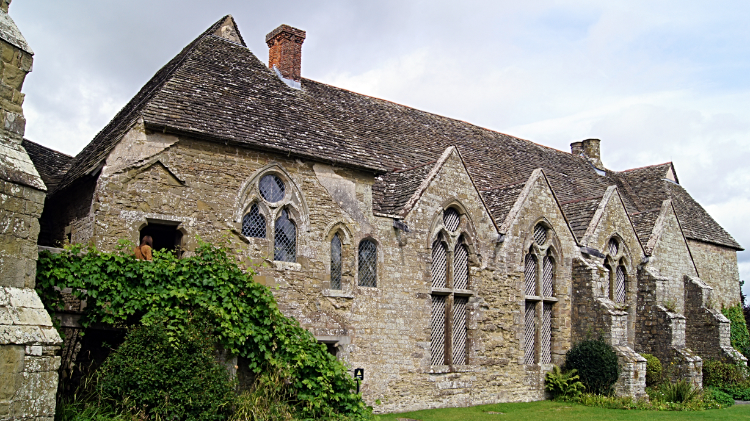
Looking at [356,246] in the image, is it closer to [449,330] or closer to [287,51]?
[449,330]

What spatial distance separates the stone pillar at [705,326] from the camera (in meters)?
24.0

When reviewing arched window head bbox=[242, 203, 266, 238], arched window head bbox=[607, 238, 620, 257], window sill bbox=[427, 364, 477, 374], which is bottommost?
window sill bbox=[427, 364, 477, 374]

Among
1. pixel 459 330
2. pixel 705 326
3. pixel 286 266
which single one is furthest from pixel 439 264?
pixel 705 326

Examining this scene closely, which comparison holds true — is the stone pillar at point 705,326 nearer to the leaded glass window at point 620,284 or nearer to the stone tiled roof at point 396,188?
the leaded glass window at point 620,284

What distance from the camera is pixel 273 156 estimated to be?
46.8ft

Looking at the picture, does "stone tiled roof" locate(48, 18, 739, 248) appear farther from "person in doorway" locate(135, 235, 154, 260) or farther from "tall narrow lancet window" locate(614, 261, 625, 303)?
"tall narrow lancet window" locate(614, 261, 625, 303)

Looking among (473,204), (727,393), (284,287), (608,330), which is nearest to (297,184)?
(284,287)

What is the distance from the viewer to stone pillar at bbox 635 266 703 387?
21.3m

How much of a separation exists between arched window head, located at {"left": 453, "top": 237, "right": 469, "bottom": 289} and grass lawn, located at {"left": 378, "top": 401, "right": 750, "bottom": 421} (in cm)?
319

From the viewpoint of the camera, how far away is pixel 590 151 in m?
30.4

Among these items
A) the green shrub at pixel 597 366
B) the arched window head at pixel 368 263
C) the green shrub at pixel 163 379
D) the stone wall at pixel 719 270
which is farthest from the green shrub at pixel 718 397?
the green shrub at pixel 163 379

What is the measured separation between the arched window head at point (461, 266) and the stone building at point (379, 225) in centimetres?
4


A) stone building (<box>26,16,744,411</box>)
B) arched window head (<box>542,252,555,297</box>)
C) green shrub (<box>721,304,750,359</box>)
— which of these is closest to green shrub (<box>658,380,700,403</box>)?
stone building (<box>26,16,744,411</box>)

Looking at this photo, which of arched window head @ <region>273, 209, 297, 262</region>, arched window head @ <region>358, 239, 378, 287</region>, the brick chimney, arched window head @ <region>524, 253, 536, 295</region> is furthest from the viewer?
the brick chimney
